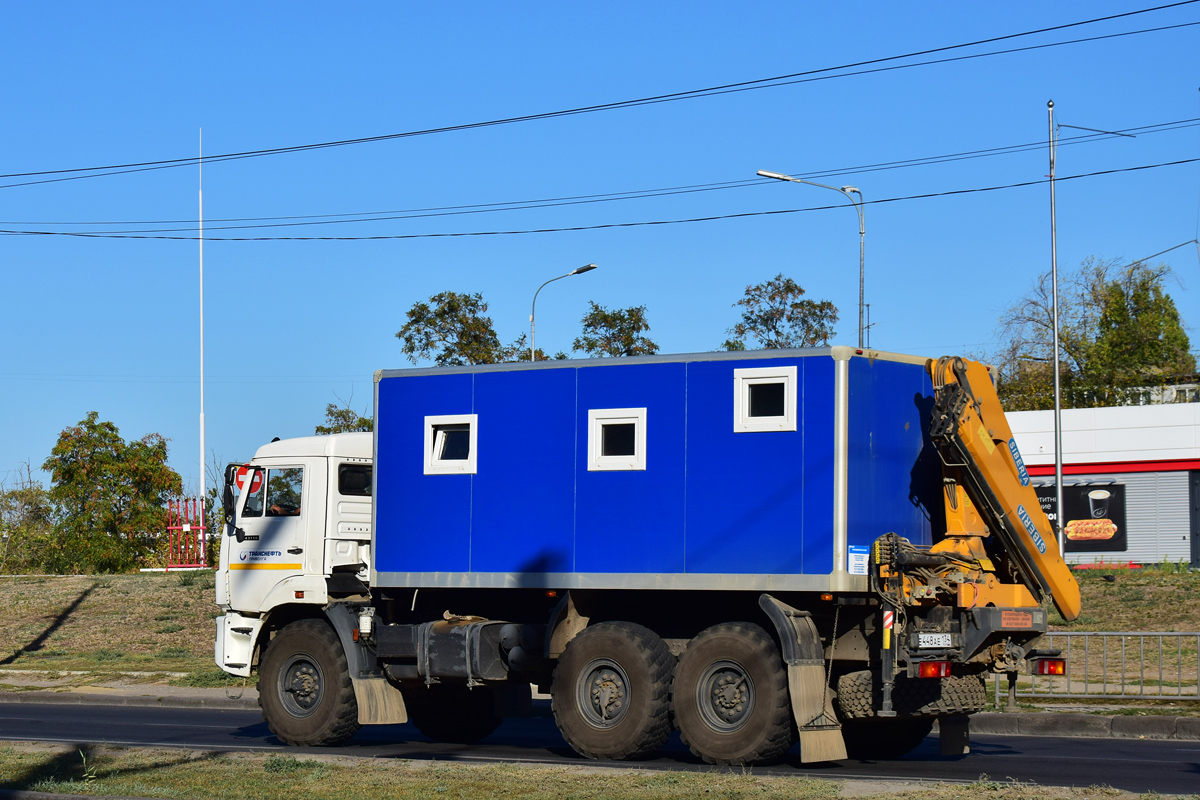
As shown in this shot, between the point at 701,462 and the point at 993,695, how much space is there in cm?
678

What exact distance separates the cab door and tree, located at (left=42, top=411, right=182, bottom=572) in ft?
91.2

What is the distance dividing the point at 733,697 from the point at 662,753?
5.57 ft

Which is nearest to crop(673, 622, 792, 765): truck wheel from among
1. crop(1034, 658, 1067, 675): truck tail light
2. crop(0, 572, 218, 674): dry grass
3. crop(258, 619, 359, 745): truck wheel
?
crop(1034, 658, 1067, 675): truck tail light

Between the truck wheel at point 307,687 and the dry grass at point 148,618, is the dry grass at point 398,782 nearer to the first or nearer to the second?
the truck wheel at point 307,687

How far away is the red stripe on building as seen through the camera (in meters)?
39.2

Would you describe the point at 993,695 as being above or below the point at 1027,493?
below

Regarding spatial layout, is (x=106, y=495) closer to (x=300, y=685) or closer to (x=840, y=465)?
(x=300, y=685)

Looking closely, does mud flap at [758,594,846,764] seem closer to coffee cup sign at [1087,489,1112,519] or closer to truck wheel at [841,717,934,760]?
truck wheel at [841,717,934,760]

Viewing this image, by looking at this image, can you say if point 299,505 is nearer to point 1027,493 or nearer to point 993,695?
point 1027,493

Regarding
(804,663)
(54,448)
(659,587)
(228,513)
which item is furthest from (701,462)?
(54,448)

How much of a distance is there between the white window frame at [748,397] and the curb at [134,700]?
33.0 feet

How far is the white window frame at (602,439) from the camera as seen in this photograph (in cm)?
1246

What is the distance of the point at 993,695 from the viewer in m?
16.8

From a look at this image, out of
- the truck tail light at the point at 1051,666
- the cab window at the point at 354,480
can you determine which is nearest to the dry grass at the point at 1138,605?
the truck tail light at the point at 1051,666
